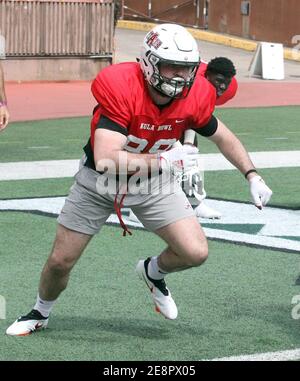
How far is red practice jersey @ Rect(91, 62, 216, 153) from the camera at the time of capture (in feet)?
19.9

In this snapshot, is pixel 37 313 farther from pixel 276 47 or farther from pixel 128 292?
pixel 276 47

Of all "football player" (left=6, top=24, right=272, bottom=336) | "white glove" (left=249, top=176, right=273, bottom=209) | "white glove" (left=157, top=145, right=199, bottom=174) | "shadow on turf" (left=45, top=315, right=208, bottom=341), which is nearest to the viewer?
"white glove" (left=157, top=145, right=199, bottom=174)

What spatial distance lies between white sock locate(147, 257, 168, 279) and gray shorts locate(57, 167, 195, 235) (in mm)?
307

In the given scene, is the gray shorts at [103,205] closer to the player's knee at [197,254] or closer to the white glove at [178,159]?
the player's knee at [197,254]

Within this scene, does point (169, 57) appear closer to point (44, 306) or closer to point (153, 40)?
point (153, 40)

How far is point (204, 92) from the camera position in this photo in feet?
20.9

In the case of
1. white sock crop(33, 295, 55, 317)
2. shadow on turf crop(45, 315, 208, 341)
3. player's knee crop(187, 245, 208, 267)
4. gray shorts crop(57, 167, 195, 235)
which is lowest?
shadow on turf crop(45, 315, 208, 341)

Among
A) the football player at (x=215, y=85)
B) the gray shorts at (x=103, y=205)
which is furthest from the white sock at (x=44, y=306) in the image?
the football player at (x=215, y=85)

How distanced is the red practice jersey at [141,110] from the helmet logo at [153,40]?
18 centimetres

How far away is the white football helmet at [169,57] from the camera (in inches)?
238

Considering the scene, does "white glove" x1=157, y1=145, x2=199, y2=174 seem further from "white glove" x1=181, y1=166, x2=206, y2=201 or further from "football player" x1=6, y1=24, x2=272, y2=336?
"white glove" x1=181, y1=166, x2=206, y2=201

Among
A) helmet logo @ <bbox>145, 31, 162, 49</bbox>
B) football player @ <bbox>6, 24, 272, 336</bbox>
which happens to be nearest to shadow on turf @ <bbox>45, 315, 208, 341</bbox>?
football player @ <bbox>6, 24, 272, 336</bbox>
